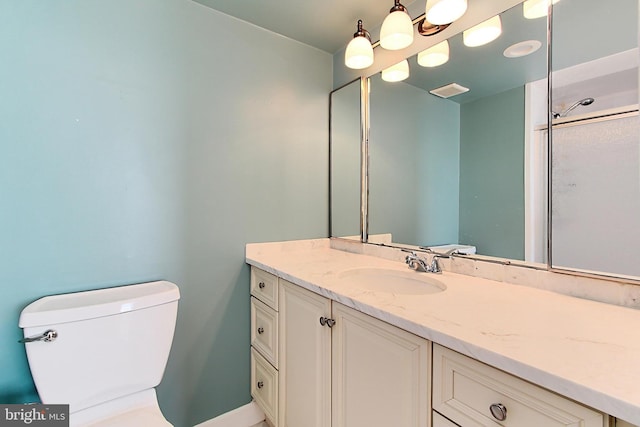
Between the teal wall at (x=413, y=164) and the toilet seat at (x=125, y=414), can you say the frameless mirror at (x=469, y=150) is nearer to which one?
the teal wall at (x=413, y=164)

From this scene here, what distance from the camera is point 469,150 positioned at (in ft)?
4.21

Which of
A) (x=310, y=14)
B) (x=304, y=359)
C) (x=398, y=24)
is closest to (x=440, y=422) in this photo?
(x=304, y=359)

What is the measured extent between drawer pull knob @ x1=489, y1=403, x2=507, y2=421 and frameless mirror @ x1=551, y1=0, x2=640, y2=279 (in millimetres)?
610

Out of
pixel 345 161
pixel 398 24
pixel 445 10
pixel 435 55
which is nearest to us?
pixel 445 10

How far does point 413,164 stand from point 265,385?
1334 mm

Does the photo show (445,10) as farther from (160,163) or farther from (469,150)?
(160,163)

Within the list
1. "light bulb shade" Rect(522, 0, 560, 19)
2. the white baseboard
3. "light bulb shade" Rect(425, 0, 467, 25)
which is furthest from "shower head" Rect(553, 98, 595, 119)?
the white baseboard

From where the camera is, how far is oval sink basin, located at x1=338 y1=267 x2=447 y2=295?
120cm

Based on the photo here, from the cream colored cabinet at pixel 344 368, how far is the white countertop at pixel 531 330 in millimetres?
58

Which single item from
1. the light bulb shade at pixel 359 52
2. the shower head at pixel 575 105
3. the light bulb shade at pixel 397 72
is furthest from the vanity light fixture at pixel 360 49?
the shower head at pixel 575 105

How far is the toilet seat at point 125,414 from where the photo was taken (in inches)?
38.5

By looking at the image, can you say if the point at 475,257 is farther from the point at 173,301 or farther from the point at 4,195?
the point at 4,195

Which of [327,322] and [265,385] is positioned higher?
[327,322]

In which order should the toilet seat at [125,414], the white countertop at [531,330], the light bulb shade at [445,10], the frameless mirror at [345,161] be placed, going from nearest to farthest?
1. the white countertop at [531,330]
2. the toilet seat at [125,414]
3. the light bulb shade at [445,10]
4. the frameless mirror at [345,161]
